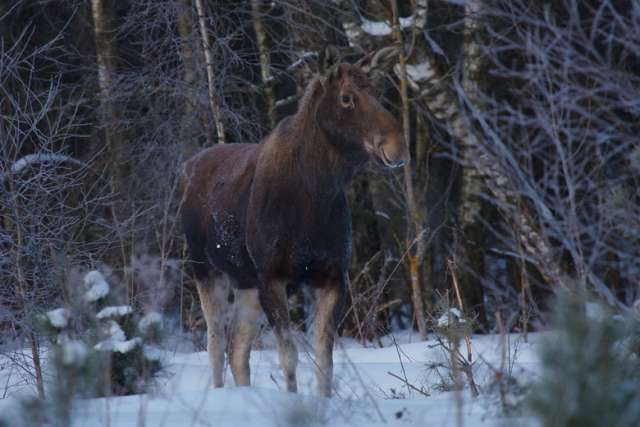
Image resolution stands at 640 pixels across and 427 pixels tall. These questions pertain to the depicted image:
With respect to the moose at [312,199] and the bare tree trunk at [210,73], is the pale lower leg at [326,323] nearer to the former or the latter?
the moose at [312,199]

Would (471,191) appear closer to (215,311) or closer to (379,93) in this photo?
(379,93)

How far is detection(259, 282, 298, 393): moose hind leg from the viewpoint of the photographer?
6.97 meters

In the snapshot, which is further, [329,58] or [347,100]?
[329,58]

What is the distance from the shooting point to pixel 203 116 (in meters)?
13.1

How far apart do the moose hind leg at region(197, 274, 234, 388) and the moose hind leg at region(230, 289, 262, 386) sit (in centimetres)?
17

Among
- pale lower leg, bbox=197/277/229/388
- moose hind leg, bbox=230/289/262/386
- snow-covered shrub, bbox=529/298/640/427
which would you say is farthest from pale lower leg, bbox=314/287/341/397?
snow-covered shrub, bbox=529/298/640/427

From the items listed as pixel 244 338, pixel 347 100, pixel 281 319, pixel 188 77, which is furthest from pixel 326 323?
pixel 188 77

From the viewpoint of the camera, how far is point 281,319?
23.3 ft

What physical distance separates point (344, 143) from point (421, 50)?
6806 mm

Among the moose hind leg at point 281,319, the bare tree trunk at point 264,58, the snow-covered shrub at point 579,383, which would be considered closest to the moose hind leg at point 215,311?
the moose hind leg at point 281,319

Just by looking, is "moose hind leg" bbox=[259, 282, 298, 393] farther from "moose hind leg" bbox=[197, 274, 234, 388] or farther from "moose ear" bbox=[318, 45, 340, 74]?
"moose ear" bbox=[318, 45, 340, 74]

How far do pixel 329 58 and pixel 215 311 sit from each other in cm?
258

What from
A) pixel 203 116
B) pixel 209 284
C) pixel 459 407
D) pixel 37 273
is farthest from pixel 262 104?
pixel 459 407

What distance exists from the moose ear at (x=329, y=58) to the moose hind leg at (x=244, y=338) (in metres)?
2.02
